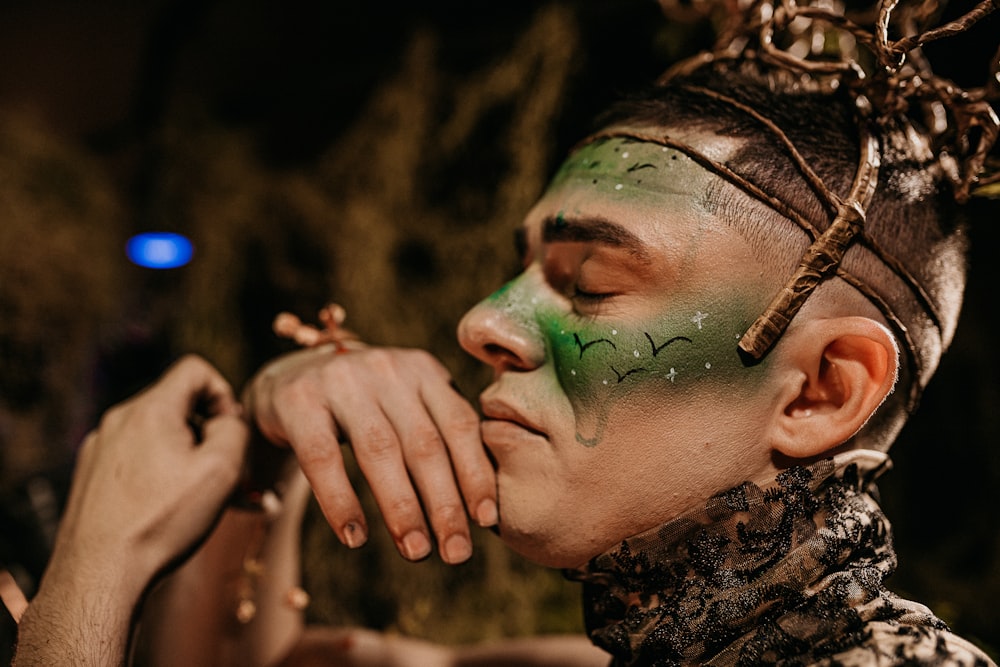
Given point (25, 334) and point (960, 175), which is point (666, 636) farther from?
point (25, 334)

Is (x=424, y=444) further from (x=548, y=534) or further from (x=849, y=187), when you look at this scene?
(x=849, y=187)

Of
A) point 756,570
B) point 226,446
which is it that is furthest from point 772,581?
point 226,446

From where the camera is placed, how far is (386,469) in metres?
1.34

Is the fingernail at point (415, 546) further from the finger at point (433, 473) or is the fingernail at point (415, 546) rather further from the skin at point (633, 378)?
the skin at point (633, 378)

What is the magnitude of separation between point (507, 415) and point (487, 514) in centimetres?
19

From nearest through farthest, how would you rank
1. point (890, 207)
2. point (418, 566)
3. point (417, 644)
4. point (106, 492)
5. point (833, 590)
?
point (833, 590) → point (890, 207) → point (106, 492) → point (417, 644) → point (418, 566)

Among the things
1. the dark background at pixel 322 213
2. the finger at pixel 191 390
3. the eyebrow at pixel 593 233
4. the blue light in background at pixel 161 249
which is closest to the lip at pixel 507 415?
the eyebrow at pixel 593 233

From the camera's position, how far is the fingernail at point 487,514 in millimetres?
1320

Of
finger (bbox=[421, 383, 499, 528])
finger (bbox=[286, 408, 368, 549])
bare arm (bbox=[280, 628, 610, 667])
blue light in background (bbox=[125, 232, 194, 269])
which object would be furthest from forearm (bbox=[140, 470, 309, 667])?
blue light in background (bbox=[125, 232, 194, 269])

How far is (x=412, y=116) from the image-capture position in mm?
3637

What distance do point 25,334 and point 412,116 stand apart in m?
2.40

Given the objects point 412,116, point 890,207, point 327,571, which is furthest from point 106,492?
point 412,116

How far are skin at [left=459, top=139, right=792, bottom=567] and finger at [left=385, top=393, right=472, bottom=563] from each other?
0.29 ft

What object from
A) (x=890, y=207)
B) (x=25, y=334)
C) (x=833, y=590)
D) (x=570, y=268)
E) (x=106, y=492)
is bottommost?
(x=25, y=334)
